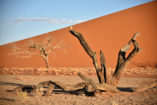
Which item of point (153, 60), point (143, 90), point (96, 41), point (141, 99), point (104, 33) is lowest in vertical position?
point (141, 99)

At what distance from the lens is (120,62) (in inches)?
244

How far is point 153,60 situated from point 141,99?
47.3 ft

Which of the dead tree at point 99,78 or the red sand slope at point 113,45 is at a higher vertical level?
the red sand slope at point 113,45

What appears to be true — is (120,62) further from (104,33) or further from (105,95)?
(104,33)

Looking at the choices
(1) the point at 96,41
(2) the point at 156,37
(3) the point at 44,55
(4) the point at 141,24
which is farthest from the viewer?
(1) the point at 96,41

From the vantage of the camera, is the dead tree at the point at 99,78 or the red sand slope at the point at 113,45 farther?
the red sand slope at the point at 113,45

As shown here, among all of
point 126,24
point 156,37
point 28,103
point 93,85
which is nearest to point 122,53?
point 93,85

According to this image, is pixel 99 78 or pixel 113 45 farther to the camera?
pixel 113 45

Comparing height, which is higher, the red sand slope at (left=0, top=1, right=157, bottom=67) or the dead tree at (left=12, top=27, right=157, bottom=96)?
the red sand slope at (left=0, top=1, right=157, bottom=67)

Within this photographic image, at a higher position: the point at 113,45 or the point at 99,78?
the point at 113,45

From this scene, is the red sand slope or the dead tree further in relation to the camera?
the red sand slope

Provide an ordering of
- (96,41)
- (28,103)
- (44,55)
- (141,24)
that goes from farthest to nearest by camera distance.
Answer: (96,41) < (141,24) < (44,55) < (28,103)

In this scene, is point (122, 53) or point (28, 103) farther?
point (122, 53)

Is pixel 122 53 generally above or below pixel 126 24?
below
